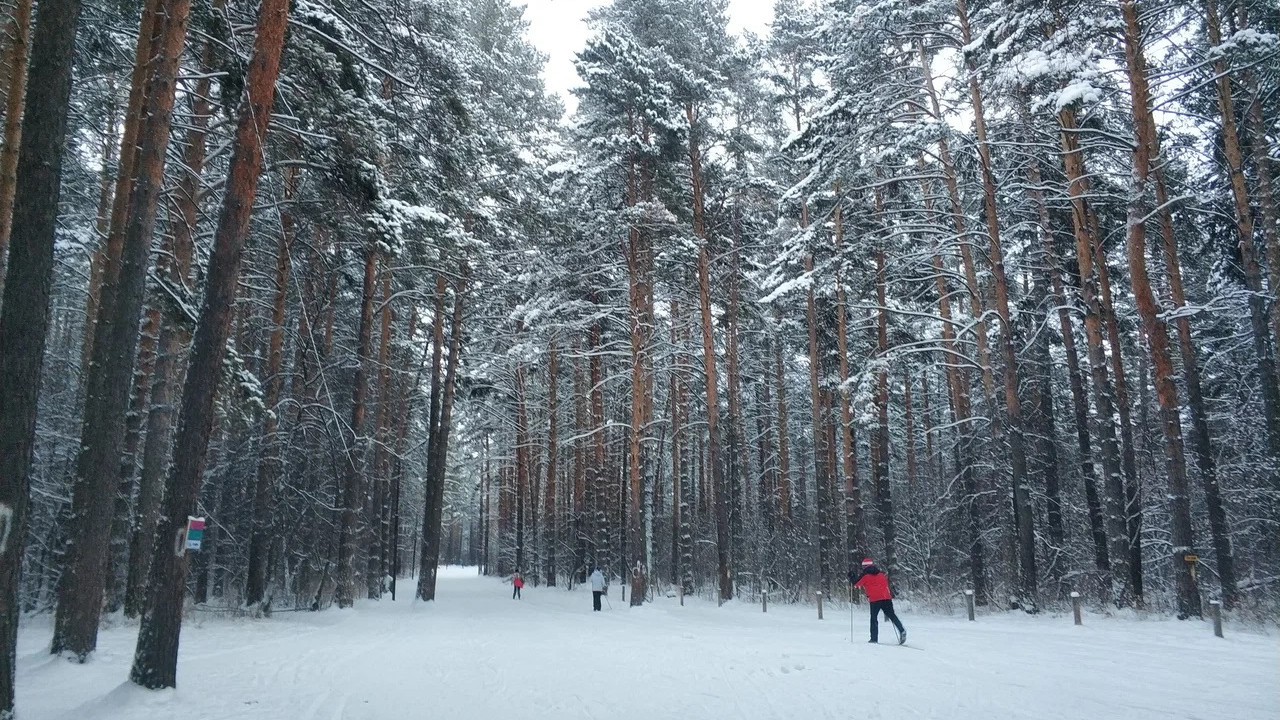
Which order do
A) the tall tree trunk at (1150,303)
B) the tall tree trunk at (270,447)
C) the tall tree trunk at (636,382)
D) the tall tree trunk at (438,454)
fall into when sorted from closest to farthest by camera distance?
1. the tall tree trunk at (1150,303)
2. the tall tree trunk at (270,447)
3. the tall tree trunk at (636,382)
4. the tall tree trunk at (438,454)

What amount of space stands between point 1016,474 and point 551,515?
2130 centimetres

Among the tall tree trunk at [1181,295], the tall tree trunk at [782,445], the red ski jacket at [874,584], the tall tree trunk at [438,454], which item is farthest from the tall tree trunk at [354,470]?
the tall tree trunk at [1181,295]

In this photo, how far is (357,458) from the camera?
18.9 m

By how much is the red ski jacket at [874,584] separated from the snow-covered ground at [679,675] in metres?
0.93

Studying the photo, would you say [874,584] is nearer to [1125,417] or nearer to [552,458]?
[1125,417]

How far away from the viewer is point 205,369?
7.46 m

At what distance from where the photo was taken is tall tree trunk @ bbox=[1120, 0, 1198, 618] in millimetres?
12898

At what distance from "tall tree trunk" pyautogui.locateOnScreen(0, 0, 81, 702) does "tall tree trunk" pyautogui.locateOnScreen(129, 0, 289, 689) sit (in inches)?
45.9

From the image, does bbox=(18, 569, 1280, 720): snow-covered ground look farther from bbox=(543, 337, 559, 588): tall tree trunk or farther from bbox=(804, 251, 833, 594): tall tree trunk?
bbox=(543, 337, 559, 588): tall tree trunk

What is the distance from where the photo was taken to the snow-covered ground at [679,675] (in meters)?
6.67

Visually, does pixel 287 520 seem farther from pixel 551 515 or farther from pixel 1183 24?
pixel 1183 24

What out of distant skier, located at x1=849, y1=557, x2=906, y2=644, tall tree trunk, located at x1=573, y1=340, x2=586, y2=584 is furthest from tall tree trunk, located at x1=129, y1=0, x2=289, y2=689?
tall tree trunk, located at x1=573, y1=340, x2=586, y2=584

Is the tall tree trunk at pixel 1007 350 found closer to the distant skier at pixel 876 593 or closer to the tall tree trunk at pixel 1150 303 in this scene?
the tall tree trunk at pixel 1150 303

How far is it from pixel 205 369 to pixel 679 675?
657 centimetres
